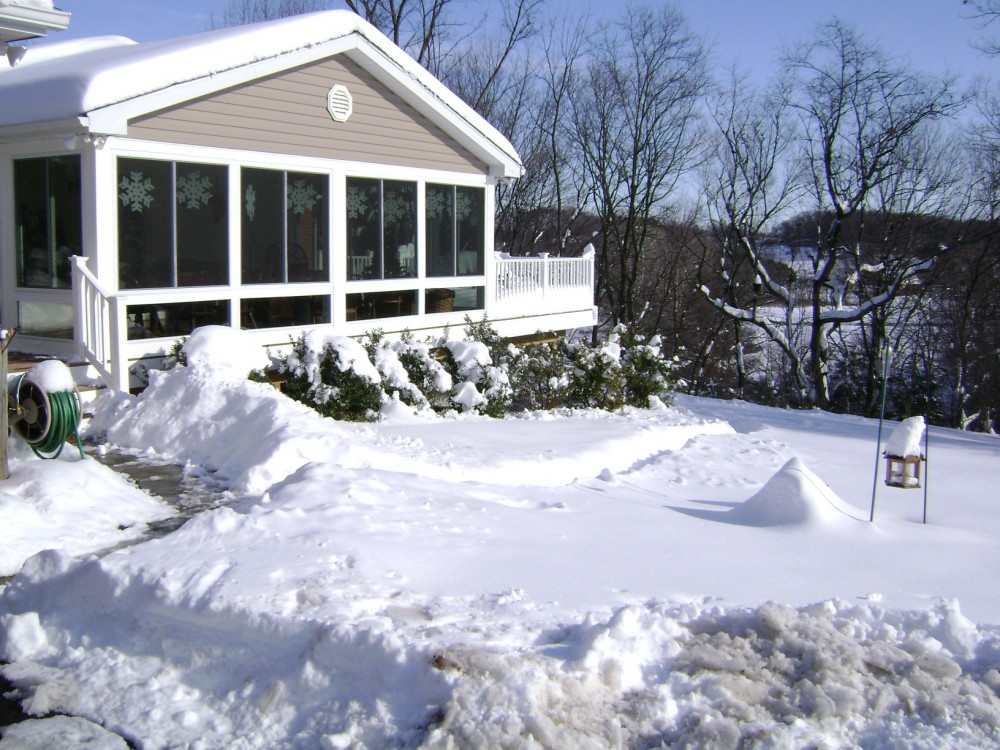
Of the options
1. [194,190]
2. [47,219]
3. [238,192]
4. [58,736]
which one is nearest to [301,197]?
[238,192]

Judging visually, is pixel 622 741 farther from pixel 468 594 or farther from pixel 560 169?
pixel 560 169

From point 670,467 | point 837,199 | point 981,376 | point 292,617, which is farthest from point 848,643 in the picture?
point 981,376

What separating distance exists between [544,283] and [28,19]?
36.1 feet

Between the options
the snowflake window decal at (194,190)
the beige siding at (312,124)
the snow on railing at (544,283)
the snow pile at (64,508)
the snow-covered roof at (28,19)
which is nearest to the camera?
the snow pile at (64,508)

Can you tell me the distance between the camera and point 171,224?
10.4 m

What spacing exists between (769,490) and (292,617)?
384cm

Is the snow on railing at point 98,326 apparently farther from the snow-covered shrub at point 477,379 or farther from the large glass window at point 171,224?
the snow-covered shrub at point 477,379

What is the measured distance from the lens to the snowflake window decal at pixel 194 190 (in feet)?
34.5

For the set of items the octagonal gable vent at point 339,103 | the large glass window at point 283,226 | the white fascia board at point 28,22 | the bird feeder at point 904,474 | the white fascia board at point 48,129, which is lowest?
the bird feeder at point 904,474

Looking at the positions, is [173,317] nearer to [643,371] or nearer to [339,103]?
[339,103]

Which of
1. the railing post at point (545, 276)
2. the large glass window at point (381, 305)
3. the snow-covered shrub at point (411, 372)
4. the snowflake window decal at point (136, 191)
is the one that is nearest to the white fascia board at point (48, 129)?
the snowflake window decal at point (136, 191)

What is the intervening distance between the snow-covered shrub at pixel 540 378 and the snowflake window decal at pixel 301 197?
10.8 ft

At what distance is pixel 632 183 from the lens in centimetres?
3192

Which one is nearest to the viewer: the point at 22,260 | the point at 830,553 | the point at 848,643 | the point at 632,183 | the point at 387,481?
the point at 848,643
